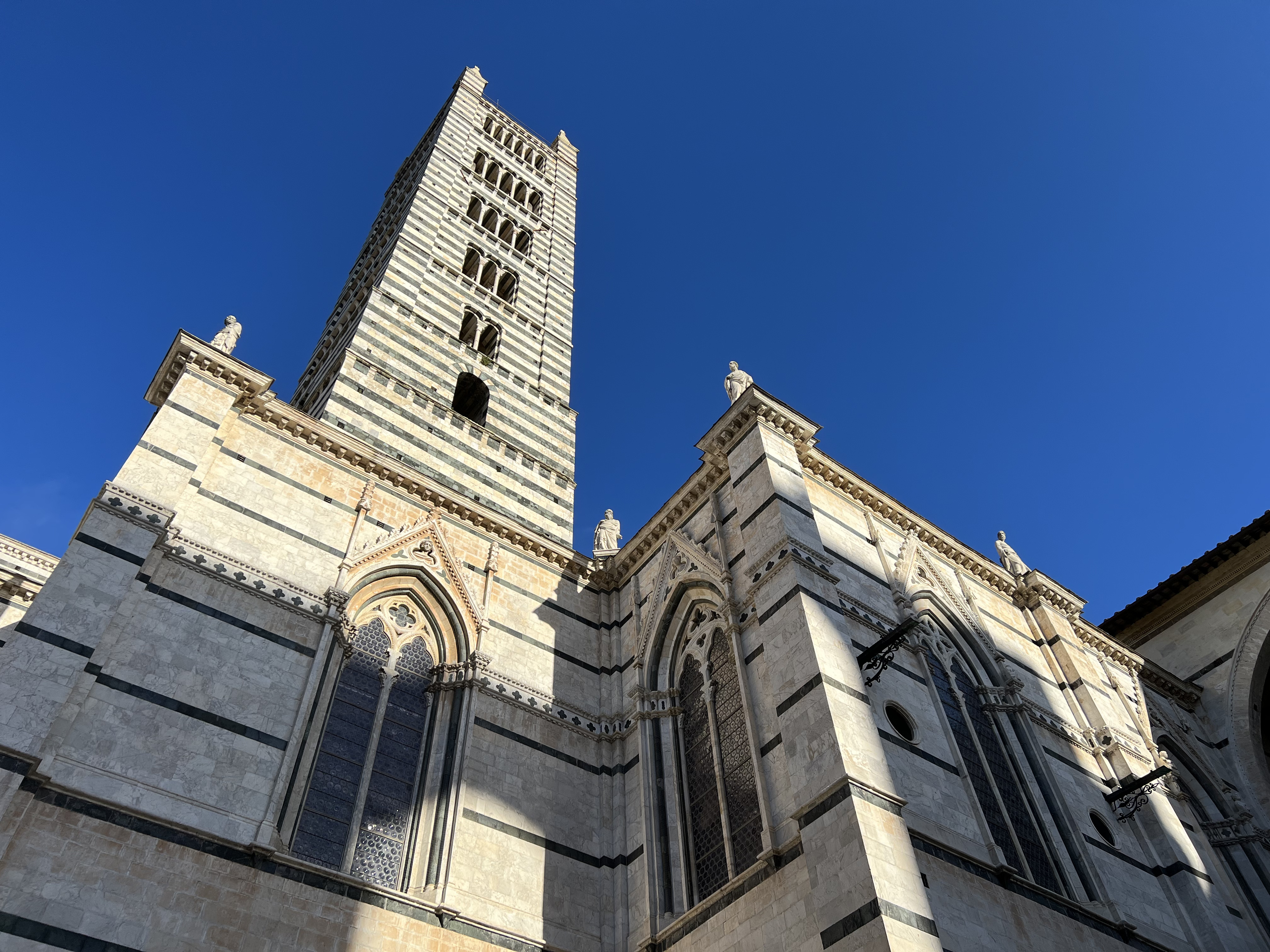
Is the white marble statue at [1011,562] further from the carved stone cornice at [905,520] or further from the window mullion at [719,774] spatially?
the window mullion at [719,774]

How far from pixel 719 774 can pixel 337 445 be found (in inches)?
289

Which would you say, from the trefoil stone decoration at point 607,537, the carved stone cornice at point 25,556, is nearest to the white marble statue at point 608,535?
the trefoil stone decoration at point 607,537

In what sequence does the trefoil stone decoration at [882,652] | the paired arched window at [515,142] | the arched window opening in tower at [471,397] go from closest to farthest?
the trefoil stone decoration at [882,652]
the arched window opening in tower at [471,397]
the paired arched window at [515,142]

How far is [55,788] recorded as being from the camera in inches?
356

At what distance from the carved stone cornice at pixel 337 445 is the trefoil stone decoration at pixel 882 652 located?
5757 millimetres

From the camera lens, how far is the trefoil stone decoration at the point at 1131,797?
13.6 metres

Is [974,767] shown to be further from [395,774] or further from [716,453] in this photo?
[395,774]

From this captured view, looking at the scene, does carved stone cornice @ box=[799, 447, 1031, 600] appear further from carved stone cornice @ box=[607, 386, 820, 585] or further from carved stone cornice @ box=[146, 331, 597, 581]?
carved stone cornice @ box=[146, 331, 597, 581]

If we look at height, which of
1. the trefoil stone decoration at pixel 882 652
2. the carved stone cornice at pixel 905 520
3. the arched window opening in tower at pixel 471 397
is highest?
the arched window opening in tower at pixel 471 397

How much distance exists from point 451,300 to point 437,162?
685cm

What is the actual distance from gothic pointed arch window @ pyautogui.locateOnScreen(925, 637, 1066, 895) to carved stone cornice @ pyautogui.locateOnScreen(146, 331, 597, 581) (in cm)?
593

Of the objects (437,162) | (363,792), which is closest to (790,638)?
(363,792)

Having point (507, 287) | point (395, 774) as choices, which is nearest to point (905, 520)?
point (395, 774)

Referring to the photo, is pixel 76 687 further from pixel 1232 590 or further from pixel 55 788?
pixel 1232 590
